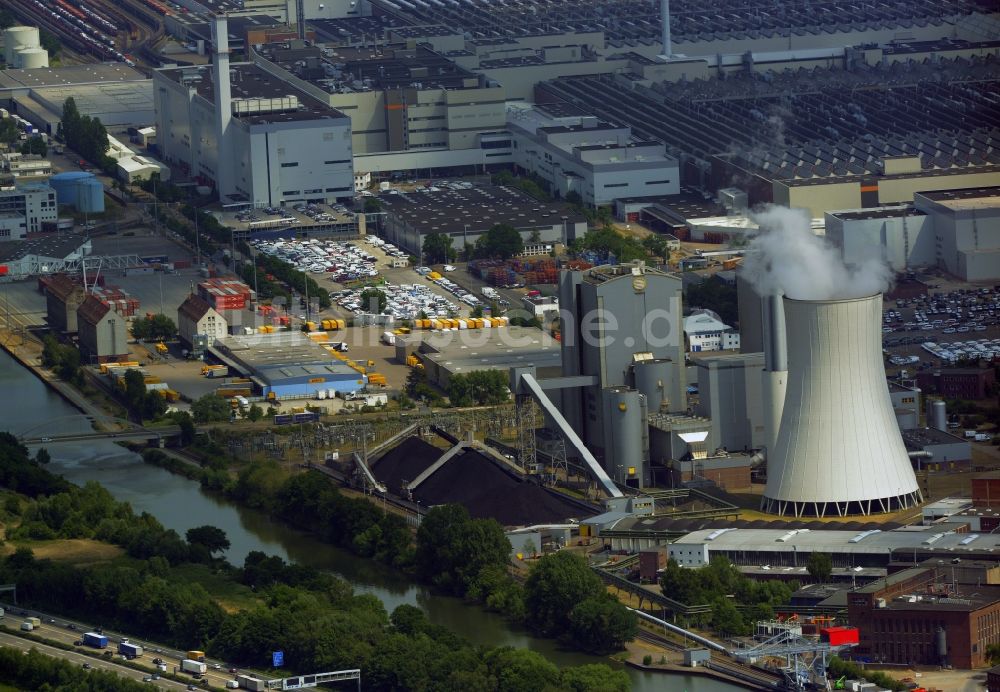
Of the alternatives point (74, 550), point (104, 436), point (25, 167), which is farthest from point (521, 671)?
point (25, 167)

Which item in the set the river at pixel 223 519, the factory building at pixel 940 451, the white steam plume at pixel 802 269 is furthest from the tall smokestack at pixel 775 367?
the river at pixel 223 519

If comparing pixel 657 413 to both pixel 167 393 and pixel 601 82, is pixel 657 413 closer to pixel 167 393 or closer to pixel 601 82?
pixel 167 393

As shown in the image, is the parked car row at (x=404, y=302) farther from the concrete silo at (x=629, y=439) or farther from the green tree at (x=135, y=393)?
the concrete silo at (x=629, y=439)

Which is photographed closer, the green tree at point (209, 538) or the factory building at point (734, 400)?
the green tree at point (209, 538)

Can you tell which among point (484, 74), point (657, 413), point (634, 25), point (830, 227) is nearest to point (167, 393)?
point (657, 413)

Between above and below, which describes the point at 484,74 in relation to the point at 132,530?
above

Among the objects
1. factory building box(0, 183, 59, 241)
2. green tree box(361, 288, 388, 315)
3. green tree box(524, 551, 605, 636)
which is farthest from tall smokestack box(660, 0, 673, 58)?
green tree box(524, 551, 605, 636)

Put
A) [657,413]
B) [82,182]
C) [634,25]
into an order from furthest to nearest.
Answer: [634,25] → [82,182] → [657,413]
